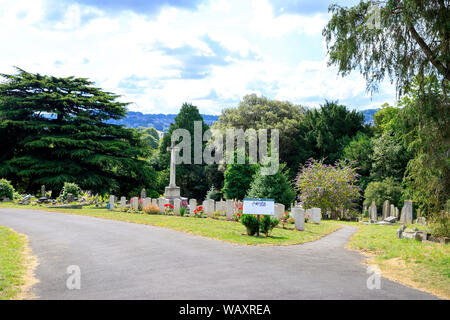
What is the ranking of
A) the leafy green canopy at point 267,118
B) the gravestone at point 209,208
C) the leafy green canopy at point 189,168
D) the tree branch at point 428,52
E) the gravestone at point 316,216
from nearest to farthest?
the tree branch at point 428,52 → the gravestone at point 316,216 → the gravestone at point 209,208 → the leafy green canopy at point 267,118 → the leafy green canopy at point 189,168

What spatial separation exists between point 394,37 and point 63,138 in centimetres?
3211

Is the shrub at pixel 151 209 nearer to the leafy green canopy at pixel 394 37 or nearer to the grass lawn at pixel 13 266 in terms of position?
the grass lawn at pixel 13 266

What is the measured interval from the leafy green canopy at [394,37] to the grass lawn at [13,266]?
1025 cm

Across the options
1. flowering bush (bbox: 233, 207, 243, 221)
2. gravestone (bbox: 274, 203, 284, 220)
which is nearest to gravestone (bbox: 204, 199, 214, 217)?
flowering bush (bbox: 233, 207, 243, 221)

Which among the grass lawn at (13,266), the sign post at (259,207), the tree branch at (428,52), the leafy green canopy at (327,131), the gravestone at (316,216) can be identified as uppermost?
the leafy green canopy at (327,131)

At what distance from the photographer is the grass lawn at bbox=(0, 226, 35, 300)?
754 cm

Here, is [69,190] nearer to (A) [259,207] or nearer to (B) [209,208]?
(B) [209,208]

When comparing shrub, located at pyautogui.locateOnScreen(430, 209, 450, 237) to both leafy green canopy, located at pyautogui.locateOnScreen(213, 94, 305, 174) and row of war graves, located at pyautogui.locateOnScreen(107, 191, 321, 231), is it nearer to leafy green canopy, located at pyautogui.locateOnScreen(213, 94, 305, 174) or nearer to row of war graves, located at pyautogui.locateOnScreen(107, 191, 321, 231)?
row of war graves, located at pyautogui.locateOnScreen(107, 191, 321, 231)

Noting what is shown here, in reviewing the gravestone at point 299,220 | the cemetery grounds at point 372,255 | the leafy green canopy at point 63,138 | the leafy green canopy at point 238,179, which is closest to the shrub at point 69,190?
the leafy green canopy at point 63,138

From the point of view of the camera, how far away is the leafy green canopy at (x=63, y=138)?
37.0 metres

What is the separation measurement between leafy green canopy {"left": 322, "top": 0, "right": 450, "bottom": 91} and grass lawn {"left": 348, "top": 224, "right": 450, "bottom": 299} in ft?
16.1

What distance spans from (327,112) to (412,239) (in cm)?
3414
